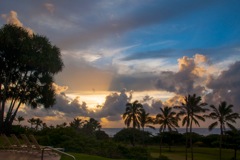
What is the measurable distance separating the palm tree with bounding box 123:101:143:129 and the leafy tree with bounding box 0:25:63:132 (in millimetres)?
47102

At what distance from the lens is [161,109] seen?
80.4m

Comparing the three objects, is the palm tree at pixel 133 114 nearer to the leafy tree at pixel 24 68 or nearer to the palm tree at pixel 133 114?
the palm tree at pixel 133 114

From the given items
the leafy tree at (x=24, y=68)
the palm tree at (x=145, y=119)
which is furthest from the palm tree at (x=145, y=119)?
the leafy tree at (x=24, y=68)

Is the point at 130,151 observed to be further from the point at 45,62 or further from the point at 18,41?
the point at 18,41

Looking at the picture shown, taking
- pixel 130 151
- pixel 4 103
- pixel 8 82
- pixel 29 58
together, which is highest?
pixel 29 58

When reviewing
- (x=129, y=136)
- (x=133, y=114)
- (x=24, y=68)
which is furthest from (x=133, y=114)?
(x=24, y=68)

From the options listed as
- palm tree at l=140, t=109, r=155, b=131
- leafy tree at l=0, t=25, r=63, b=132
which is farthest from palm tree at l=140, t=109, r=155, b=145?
leafy tree at l=0, t=25, r=63, b=132

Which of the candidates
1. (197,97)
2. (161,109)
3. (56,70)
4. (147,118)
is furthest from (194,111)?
(56,70)

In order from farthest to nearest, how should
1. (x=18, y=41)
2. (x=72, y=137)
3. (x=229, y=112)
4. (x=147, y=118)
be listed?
(x=147, y=118) < (x=229, y=112) < (x=18, y=41) < (x=72, y=137)

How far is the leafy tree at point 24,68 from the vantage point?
1314 inches

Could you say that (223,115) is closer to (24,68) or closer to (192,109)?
(192,109)

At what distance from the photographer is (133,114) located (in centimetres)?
8112

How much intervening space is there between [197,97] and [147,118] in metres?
23.3

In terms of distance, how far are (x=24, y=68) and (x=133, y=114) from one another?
49.1m
